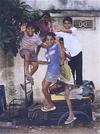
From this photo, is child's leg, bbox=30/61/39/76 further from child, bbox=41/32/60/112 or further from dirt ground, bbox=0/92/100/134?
dirt ground, bbox=0/92/100/134

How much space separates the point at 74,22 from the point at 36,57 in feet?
3.94

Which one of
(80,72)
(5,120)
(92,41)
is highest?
(92,41)

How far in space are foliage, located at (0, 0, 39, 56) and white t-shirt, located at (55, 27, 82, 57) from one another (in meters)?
0.84

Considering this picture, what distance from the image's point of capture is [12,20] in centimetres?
1010

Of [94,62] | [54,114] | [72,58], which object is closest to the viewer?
[54,114]

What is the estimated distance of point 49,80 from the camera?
9.44 m

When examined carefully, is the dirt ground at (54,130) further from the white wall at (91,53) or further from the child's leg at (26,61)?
the white wall at (91,53)

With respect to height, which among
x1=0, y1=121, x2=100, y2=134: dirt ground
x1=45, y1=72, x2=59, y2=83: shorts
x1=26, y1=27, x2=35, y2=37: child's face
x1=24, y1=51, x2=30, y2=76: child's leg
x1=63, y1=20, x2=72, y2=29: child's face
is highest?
x1=63, y1=20, x2=72, y2=29: child's face

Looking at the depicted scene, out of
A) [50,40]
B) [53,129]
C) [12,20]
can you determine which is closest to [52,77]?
[50,40]

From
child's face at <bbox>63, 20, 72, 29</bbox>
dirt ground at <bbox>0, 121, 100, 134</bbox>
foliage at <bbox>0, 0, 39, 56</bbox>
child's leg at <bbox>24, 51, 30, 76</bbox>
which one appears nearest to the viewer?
dirt ground at <bbox>0, 121, 100, 134</bbox>

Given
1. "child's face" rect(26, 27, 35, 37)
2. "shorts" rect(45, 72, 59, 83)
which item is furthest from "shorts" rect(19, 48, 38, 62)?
"shorts" rect(45, 72, 59, 83)

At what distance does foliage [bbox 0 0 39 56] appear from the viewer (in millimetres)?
9844

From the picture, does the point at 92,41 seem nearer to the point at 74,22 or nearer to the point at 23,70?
the point at 74,22

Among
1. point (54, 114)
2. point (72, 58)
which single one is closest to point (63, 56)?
point (72, 58)
